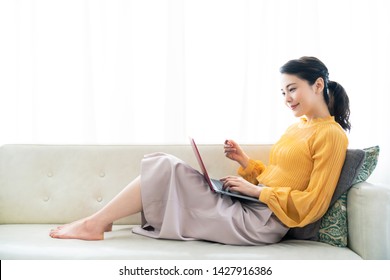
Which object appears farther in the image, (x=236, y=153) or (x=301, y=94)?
(x=236, y=153)

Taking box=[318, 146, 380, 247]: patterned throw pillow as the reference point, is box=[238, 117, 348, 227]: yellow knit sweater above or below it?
above

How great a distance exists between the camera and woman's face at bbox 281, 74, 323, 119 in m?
1.73

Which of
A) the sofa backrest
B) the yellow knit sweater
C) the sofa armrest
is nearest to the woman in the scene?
the yellow knit sweater

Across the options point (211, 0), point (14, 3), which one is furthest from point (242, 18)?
point (14, 3)

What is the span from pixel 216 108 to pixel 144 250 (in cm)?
104

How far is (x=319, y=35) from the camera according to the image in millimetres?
2334

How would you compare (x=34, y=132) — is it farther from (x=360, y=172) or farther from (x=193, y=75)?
(x=360, y=172)

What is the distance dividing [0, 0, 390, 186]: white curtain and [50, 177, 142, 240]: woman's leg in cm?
69

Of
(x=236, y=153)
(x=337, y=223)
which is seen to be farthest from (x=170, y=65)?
(x=337, y=223)

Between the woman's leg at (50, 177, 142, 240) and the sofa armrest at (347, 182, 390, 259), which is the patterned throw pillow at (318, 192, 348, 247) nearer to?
the sofa armrest at (347, 182, 390, 259)

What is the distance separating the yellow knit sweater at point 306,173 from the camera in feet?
5.21

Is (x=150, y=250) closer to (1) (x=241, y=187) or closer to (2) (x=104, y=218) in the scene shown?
(2) (x=104, y=218)

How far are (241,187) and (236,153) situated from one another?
11.7 inches

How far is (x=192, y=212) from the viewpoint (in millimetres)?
1669
